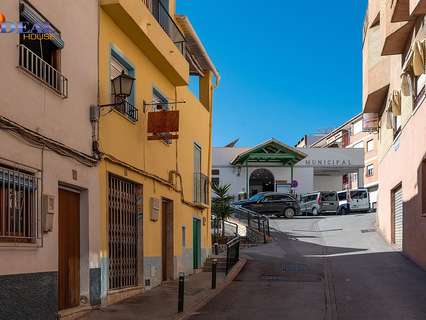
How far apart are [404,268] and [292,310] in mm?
6378

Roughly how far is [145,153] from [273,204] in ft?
74.6

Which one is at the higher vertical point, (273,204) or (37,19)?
(37,19)

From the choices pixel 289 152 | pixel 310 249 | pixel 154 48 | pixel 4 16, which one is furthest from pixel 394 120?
pixel 289 152

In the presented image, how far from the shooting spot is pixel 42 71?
9078mm

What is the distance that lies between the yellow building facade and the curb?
1.47 m

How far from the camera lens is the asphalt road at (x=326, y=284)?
36.5 feet

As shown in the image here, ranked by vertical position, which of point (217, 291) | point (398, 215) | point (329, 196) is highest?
point (329, 196)

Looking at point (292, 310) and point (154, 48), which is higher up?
point (154, 48)

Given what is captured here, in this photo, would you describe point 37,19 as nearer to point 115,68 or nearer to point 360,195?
point 115,68

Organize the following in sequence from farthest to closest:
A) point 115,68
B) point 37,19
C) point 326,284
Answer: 1. point 326,284
2. point 115,68
3. point 37,19

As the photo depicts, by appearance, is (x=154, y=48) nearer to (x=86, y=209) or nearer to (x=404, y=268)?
(x=86, y=209)

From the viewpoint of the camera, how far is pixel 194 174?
19422 millimetres

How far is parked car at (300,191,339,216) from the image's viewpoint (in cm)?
3941

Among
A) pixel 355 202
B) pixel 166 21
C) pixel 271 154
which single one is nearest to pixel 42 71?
pixel 166 21
